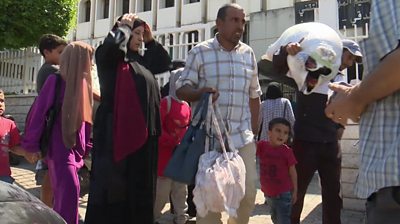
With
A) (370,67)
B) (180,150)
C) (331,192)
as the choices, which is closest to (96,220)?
(180,150)

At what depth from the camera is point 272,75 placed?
2740mm

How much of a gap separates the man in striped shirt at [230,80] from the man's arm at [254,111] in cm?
29

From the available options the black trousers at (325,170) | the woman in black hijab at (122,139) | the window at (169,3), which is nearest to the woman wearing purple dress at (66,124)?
the woman in black hijab at (122,139)

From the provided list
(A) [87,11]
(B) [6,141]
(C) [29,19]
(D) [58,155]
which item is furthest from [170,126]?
(A) [87,11]

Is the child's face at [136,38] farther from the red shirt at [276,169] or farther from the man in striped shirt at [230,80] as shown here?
the red shirt at [276,169]

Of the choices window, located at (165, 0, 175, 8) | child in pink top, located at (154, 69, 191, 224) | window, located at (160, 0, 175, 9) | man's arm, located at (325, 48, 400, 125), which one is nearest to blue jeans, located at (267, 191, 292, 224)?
child in pink top, located at (154, 69, 191, 224)

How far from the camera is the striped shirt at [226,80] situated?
3.46m

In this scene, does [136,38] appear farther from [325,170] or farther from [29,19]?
[29,19]

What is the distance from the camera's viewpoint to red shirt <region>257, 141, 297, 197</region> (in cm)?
402

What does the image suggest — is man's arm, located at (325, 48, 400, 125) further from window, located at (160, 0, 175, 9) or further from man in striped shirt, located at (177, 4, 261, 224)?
window, located at (160, 0, 175, 9)

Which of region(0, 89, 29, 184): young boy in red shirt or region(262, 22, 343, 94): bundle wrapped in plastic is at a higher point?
region(262, 22, 343, 94): bundle wrapped in plastic

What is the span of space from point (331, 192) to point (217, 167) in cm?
135

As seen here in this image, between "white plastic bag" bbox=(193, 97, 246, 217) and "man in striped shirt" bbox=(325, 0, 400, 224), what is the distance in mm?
1432

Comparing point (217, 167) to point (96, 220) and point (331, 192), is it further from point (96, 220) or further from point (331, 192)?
point (331, 192)
